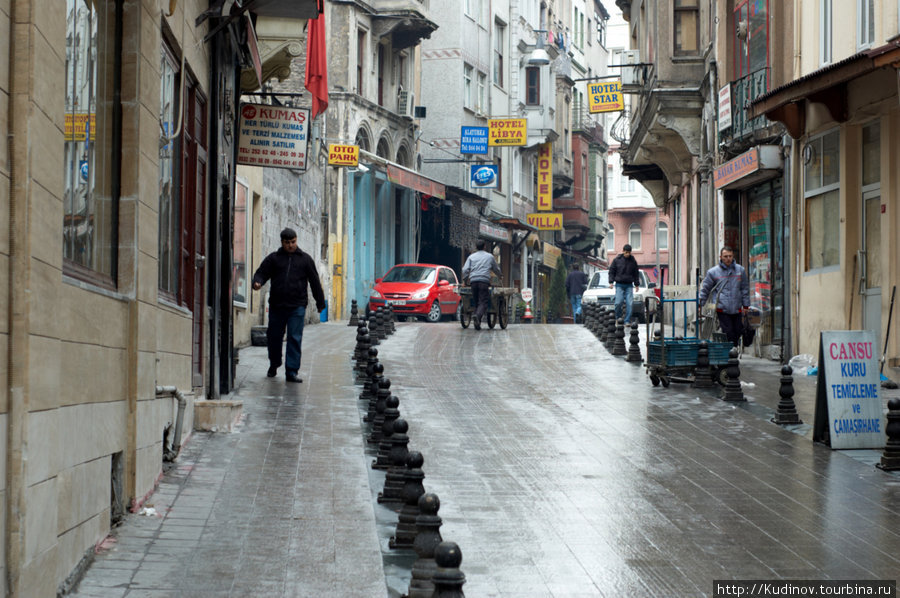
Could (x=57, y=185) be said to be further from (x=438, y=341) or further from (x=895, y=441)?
(x=438, y=341)

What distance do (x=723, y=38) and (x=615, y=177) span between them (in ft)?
183

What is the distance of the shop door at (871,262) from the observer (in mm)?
16219

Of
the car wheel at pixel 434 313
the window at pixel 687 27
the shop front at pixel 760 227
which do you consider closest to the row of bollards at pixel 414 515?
the shop front at pixel 760 227

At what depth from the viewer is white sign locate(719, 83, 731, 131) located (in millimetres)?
22359

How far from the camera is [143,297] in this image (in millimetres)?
7234

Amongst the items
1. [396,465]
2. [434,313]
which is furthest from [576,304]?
[396,465]

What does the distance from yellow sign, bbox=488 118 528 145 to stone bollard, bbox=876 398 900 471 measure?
33.1 meters

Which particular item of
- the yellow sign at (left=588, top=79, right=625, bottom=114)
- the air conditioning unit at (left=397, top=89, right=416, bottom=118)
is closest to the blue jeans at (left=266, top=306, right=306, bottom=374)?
the yellow sign at (left=588, top=79, right=625, bottom=114)

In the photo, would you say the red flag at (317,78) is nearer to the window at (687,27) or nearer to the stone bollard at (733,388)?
the stone bollard at (733,388)

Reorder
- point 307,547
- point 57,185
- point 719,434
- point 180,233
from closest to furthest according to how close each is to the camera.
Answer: point 57,185 < point 307,547 < point 180,233 < point 719,434

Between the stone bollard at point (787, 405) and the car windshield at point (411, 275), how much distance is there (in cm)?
2095

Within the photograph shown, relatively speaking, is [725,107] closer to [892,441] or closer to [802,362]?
[802,362]

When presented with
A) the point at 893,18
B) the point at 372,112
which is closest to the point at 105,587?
the point at 893,18

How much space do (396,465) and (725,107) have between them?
16.5 metres
